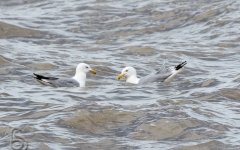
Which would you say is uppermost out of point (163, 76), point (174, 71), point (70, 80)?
point (174, 71)

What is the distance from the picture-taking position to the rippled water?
9375 mm

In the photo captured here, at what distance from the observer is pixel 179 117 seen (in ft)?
33.4

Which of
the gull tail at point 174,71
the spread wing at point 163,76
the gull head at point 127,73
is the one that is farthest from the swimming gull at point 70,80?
the gull tail at point 174,71

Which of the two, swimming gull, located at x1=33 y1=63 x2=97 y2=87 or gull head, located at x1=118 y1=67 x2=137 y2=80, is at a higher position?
gull head, located at x1=118 y1=67 x2=137 y2=80

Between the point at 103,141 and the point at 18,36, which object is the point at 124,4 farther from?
the point at 103,141

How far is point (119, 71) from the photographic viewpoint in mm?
14922

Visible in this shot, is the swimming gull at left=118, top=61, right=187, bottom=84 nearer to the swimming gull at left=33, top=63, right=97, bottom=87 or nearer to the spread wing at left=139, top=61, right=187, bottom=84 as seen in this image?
the spread wing at left=139, top=61, right=187, bottom=84

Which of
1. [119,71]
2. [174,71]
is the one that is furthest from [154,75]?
[119,71]

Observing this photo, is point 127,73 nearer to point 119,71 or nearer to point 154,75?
point 154,75

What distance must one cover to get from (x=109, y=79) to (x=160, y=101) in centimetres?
294

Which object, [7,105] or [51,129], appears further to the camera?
[7,105]

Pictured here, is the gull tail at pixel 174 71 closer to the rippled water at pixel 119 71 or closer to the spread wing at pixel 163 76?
the spread wing at pixel 163 76

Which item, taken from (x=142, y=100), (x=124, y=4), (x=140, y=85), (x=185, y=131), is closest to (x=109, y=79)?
(x=140, y=85)

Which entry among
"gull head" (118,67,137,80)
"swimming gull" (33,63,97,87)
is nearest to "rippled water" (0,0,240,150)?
"swimming gull" (33,63,97,87)
